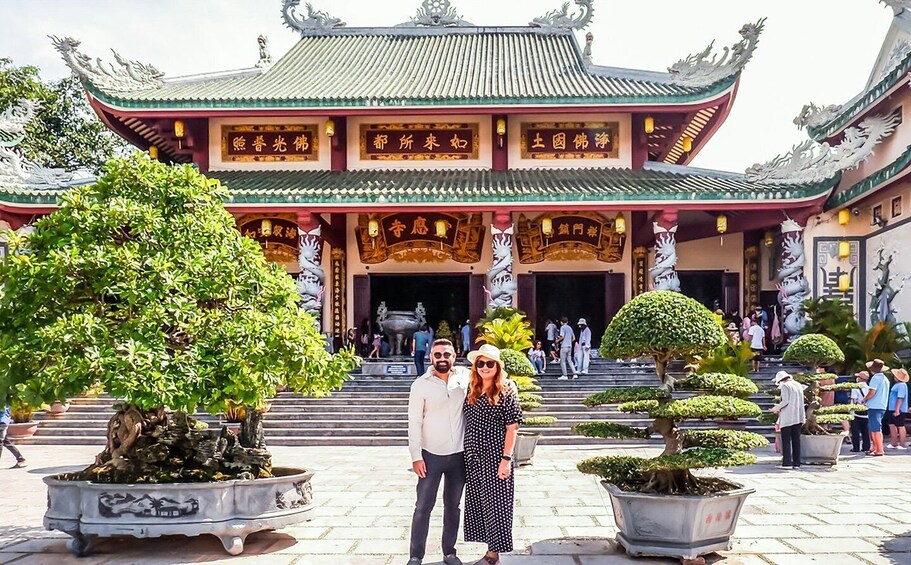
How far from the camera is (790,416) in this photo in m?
9.12

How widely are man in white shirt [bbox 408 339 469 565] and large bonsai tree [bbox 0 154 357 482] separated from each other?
1.23 meters

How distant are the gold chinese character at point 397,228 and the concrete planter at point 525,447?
9097 mm

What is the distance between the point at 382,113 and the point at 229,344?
12440mm

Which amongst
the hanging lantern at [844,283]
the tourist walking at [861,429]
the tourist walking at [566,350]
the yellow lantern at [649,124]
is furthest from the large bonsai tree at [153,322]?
the yellow lantern at [649,124]

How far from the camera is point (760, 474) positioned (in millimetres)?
8750

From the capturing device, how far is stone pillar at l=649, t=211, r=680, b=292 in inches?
584

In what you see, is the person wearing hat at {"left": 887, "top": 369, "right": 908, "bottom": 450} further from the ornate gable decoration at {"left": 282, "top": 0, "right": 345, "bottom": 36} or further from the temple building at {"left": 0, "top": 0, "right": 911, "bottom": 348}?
the ornate gable decoration at {"left": 282, "top": 0, "right": 345, "bottom": 36}

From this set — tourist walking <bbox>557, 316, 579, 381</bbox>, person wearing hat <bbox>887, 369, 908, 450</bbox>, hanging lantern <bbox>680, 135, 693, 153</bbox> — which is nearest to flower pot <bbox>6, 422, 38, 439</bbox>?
tourist walking <bbox>557, 316, 579, 381</bbox>

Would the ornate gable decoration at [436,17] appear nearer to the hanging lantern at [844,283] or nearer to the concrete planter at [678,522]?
the hanging lantern at [844,283]

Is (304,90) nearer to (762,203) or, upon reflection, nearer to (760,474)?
(762,203)

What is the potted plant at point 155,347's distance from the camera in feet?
16.4

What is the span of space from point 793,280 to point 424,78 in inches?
386

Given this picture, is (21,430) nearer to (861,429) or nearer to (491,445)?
(491,445)

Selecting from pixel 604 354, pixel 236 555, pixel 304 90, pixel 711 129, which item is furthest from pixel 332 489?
pixel 711 129
